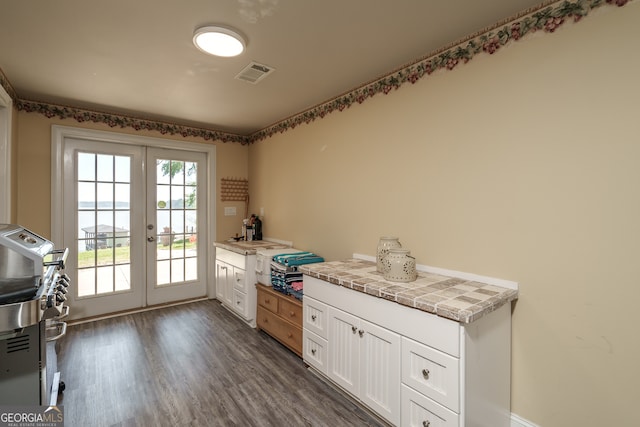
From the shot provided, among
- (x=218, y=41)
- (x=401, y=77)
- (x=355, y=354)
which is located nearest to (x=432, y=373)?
(x=355, y=354)

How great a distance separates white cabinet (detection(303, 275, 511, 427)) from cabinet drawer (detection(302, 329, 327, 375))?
0.09 metres

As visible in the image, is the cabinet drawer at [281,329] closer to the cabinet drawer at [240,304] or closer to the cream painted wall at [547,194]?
the cabinet drawer at [240,304]

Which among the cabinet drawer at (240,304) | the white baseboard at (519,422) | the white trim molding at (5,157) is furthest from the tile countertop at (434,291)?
the white trim molding at (5,157)

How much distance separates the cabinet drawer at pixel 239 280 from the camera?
325cm

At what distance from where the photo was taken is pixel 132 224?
365cm

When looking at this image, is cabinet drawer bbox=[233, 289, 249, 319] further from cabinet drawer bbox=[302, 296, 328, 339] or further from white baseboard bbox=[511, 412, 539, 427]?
white baseboard bbox=[511, 412, 539, 427]

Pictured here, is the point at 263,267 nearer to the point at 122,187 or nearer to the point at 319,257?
the point at 319,257

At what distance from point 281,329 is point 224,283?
1250mm

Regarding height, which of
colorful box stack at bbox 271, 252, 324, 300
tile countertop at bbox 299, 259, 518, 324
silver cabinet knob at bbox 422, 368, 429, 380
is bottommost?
silver cabinet knob at bbox 422, 368, 429, 380

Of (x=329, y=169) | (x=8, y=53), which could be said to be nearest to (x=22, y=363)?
(x=8, y=53)

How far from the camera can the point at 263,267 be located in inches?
120

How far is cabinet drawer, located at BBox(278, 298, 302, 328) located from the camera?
8.39 feet

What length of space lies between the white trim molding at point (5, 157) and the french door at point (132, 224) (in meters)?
0.70
